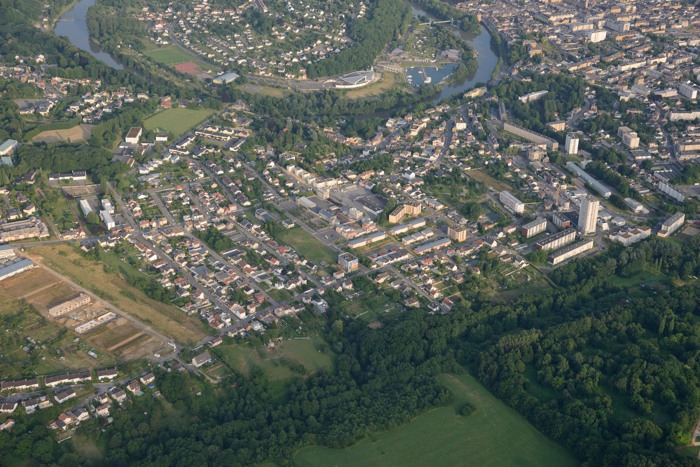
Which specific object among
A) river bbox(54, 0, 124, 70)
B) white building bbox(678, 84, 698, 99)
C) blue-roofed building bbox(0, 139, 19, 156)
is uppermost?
blue-roofed building bbox(0, 139, 19, 156)

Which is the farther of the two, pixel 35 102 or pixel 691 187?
pixel 35 102

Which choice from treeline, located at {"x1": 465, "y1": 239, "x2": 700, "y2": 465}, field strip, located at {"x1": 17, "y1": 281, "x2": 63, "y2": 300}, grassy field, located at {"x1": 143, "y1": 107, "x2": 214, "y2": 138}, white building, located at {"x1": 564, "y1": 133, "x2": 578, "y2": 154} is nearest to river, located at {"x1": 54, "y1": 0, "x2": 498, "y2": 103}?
white building, located at {"x1": 564, "y1": 133, "x2": 578, "y2": 154}

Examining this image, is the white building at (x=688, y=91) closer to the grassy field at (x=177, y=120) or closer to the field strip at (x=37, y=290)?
the grassy field at (x=177, y=120)

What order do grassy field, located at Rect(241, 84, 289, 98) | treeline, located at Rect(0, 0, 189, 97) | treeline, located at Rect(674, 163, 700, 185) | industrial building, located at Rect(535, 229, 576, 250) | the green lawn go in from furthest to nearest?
the green lawn < grassy field, located at Rect(241, 84, 289, 98) < treeline, located at Rect(0, 0, 189, 97) < treeline, located at Rect(674, 163, 700, 185) < industrial building, located at Rect(535, 229, 576, 250)

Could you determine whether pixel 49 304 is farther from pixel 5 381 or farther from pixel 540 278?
pixel 540 278

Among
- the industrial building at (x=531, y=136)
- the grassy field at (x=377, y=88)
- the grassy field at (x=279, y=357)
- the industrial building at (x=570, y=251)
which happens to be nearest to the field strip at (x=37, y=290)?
the grassy field at (x=279, y=357)

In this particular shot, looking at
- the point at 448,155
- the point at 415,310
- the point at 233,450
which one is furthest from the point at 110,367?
the point at 448,155

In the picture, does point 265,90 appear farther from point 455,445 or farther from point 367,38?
point 455,445

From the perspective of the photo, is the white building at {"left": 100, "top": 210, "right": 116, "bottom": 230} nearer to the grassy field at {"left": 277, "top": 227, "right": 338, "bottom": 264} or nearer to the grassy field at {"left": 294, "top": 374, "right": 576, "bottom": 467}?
the grassy field at {"left": 277, "top": 227, "right": 338, "bottom": 264}
